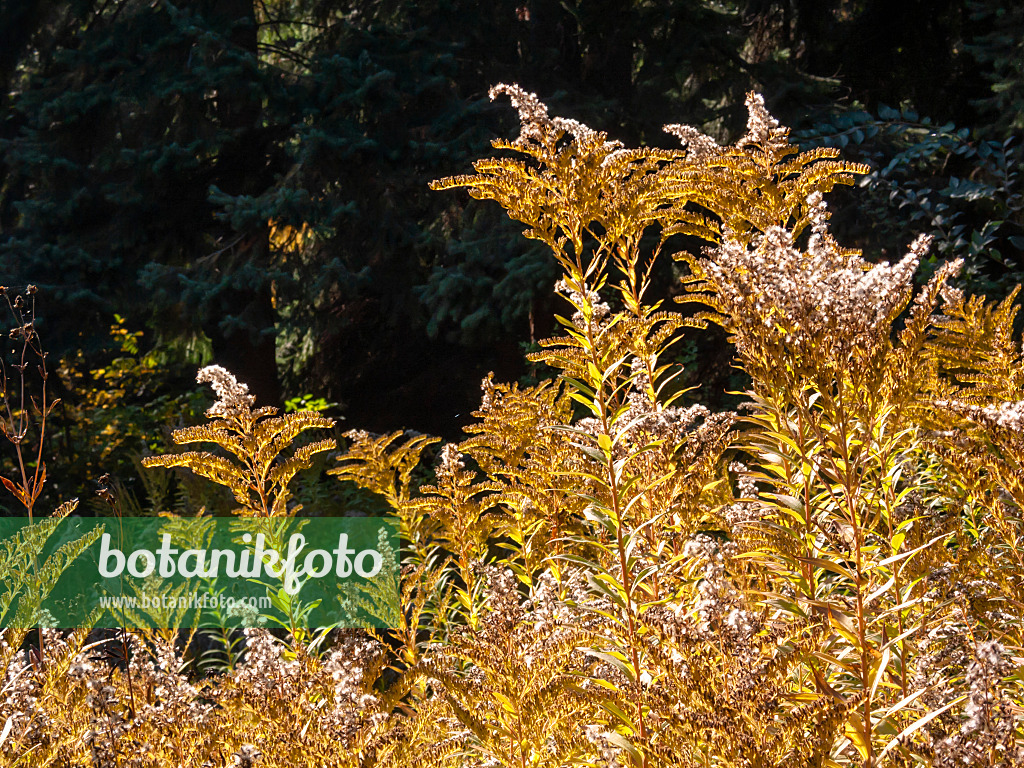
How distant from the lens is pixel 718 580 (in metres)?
1.73

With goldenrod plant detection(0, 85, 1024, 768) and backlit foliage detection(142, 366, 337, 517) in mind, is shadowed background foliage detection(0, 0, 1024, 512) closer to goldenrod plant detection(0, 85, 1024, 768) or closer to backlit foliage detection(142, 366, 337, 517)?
backlit foliage detection(142, 366, 337, 517)

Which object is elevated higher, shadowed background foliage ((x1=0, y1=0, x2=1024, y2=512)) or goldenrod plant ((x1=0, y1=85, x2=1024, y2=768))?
shadowed background foliage ((x1=0, y1=0, x2=1024, y2=512))

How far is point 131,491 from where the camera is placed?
24.8 feet

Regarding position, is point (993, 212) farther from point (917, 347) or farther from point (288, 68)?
point (288, 68)

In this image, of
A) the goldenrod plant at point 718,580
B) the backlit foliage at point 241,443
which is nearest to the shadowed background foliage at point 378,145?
the backlit foliage at point 241,443
